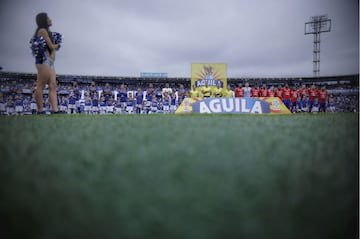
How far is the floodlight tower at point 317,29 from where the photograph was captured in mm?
30188

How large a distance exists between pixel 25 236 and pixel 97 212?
17 cm

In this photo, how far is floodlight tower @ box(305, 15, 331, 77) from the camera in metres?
30.2

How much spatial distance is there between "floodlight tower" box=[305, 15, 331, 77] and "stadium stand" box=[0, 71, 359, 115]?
11.0 ft

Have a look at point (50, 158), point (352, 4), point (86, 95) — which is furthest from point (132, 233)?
point (86, 95)

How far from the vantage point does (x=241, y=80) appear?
31.0 meters

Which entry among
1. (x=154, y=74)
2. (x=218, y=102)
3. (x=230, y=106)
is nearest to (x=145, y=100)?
(x=218, y=102)

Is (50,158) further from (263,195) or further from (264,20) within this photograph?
(264,20)

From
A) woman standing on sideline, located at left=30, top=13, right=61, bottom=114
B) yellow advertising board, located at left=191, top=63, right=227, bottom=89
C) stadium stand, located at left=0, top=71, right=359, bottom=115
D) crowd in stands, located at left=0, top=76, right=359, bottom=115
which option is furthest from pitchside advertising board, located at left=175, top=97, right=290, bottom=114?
woman standing on sideline, located at left=30, top=13, right=61, bottom=114

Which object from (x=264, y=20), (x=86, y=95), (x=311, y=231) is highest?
(x=264, y=20)

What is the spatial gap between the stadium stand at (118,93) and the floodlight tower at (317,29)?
3.36 meters

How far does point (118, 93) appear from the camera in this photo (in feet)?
59.8

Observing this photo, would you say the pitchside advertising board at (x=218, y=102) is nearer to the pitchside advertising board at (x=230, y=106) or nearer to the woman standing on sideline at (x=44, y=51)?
the pitchside advertising board at (x=230, y=106)

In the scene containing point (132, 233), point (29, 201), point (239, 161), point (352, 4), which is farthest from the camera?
point (352, 4)

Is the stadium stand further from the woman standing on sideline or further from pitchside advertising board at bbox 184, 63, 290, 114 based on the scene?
the woman standing on sideline
